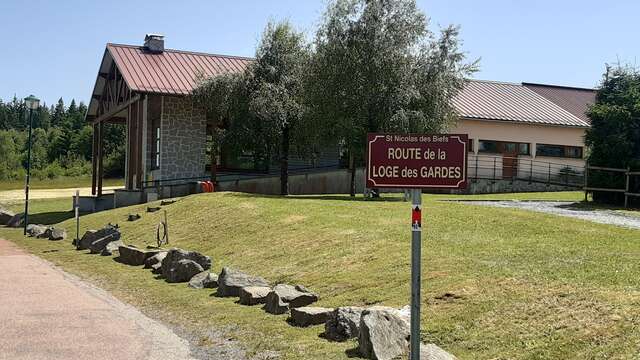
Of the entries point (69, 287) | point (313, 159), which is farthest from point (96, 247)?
point (313, 159)

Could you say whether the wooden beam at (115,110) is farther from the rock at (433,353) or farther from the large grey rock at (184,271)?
the rock at (433,353)

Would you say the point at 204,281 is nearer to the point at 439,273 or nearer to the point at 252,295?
the point at 252,295

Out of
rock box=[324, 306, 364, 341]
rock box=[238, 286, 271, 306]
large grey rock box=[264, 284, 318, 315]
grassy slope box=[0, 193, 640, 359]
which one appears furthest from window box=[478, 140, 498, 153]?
rock box=[324, 306, 364, 341]

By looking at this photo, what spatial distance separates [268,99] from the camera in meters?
28.4

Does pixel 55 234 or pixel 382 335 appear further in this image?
pixel 55 234

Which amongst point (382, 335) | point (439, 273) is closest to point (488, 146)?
point (439, 273)

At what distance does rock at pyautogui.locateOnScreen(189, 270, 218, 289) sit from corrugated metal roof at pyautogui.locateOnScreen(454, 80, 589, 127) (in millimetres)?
25295

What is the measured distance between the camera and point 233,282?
12.6m

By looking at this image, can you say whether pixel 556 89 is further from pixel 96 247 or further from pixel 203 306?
pixel 203 306

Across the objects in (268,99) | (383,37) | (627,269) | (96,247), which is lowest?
(96,247)

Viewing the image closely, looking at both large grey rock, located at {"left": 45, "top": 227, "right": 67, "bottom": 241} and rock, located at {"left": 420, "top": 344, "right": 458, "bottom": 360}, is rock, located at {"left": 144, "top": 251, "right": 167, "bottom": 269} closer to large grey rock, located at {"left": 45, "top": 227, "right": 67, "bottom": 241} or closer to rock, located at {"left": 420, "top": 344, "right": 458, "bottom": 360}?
Answer: large grey rock, located at {"left": 45, "top": 227, "right": 67, "bottom": 241}

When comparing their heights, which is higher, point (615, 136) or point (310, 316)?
point (615, 136)

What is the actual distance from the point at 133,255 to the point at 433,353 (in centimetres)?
1183

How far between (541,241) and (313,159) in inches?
813
